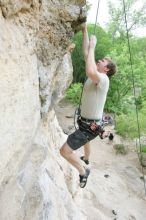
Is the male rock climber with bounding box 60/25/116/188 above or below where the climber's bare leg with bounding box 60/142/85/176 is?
above

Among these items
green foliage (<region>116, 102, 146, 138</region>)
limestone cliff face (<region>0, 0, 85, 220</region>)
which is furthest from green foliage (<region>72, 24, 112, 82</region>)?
limestone cliff face (<region>0, 0, 85, 220</region>)

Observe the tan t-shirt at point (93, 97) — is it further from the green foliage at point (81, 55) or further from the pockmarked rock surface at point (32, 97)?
the green foliage at point (81, 55)

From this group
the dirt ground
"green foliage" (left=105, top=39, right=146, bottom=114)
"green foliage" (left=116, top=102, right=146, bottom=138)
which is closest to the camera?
the dirt ground

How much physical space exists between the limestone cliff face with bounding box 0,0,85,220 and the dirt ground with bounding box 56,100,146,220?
3246 millimetres

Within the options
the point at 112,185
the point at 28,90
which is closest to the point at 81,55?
the point at 112,185

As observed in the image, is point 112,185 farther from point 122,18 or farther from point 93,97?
point 122,18

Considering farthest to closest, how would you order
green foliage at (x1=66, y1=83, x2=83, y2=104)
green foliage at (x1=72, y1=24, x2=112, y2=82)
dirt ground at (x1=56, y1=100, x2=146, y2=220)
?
green foliage at (x1=72, y1=24, x2=112, y2=82) → green foliage at (x1=66, y1=83, x2=83, y2=104) → dirt ground at (x1=56, y1=100, x2=146, y2=220)

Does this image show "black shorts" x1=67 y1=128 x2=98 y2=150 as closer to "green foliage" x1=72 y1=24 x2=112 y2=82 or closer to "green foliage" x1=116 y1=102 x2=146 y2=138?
"green foliage" x1=116 y1=102 x2=146 y2=138

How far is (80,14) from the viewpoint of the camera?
19.0 ft

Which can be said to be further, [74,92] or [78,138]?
[74,92]

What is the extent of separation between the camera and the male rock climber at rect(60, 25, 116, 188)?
5.76 metres

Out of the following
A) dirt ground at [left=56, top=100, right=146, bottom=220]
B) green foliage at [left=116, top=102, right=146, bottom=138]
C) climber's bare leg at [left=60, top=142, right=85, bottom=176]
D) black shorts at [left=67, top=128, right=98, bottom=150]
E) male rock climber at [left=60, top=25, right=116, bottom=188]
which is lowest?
dirt ground at [left=56, top=100, right=146, bottom=220]

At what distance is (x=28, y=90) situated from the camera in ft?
16.3

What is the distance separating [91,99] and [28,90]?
4.67 ft
